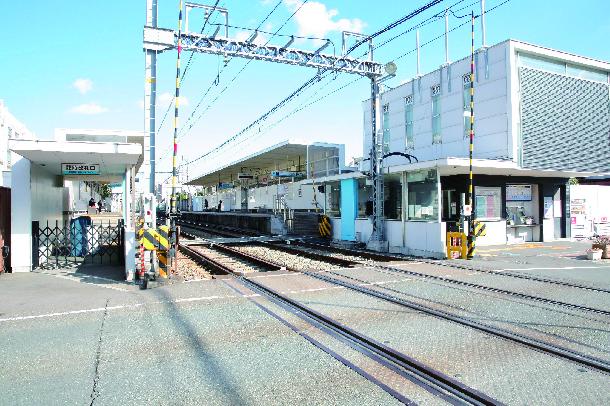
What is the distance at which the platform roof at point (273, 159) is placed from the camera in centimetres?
3044

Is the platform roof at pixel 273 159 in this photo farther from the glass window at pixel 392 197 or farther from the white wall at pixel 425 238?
the white wall at pixel 425 238

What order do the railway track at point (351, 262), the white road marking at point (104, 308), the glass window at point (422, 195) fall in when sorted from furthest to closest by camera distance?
1. the glass window at point (422, 195)
2. the railway track at point (351, 262)
3. the white road marking at point (104, 308)

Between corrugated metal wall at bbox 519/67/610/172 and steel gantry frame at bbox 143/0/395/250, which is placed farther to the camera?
corrugated metal wall at bbox 519/67/610/172

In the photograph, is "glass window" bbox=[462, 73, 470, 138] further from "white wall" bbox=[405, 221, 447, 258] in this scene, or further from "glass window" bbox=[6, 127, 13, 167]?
"glass window" bbox=[6, 127, 13, 167]

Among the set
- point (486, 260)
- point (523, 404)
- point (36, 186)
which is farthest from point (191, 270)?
point (523, 404)

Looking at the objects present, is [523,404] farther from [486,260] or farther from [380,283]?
[486,260]

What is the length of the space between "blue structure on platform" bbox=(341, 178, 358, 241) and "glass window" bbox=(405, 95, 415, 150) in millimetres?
5888

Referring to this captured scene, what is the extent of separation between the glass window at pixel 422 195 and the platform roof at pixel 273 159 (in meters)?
13.5

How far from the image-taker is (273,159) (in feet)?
121

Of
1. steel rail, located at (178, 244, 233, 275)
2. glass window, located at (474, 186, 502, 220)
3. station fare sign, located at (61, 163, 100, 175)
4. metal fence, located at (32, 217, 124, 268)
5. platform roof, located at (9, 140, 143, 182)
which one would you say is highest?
platform roof, located at (9, 140, 143, 182)

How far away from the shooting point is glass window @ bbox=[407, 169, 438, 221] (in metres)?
15.7

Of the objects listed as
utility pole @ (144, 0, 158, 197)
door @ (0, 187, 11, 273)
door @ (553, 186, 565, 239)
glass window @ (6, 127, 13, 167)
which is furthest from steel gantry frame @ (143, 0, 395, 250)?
glass window @ (6, 127, 13, 167)

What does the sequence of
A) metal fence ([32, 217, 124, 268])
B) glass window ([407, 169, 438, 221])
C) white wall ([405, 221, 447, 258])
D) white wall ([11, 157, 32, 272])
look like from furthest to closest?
glass window ([407, 169, 438, 221]) < white wall ([405, 221, 447, 258]) < metal fence ([32, 217, 124, 268]) < white wall ([11, 157, 32, 272])

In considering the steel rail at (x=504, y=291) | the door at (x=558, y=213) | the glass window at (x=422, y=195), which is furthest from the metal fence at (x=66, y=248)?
the door at (x=558, y=213)
